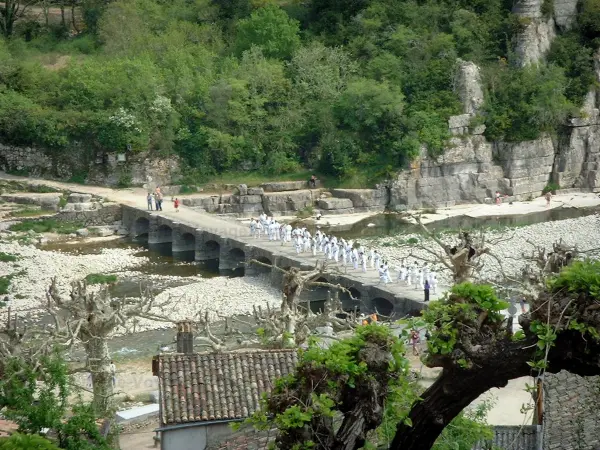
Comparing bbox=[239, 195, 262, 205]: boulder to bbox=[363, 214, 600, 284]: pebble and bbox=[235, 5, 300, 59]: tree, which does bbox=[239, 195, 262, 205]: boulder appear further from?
bbox=[235, 5, 300, 59]: tree

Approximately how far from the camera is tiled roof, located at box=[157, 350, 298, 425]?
2130cm

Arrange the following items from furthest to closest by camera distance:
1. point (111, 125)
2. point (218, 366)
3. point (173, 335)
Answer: point (111, 125)
point (173, 335)
point (218, 366)

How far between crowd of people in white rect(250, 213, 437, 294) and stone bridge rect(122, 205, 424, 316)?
587 mm

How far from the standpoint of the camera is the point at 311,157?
225 ft

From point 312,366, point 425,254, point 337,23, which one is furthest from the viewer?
point 337,23

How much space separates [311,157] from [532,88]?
13.4 m

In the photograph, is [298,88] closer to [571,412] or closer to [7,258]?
[7,258]

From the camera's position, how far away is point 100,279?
49.2m

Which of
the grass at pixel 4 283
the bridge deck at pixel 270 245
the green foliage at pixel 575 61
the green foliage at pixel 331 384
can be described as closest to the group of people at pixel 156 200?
the bridge deck at pixel 270 245

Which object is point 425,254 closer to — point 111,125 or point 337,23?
point 111,125

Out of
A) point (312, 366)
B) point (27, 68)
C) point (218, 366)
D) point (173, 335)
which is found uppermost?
point (27, 68)

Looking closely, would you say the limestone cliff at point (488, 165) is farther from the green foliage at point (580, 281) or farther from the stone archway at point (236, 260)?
the green foliage at point (580, 281)

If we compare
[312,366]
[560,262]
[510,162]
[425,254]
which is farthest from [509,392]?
[510,162]

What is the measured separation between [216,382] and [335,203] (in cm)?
4174
